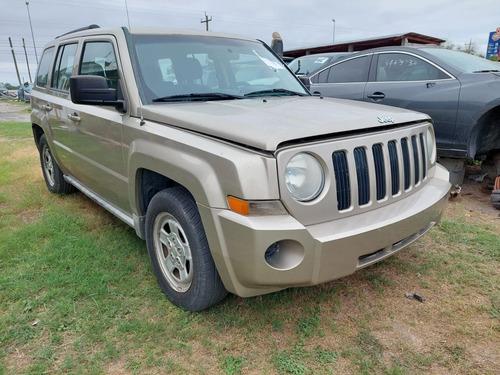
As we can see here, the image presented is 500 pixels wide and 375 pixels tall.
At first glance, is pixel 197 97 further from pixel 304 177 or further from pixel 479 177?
pixel 479 177

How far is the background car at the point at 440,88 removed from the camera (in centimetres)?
431

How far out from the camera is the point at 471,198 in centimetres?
475

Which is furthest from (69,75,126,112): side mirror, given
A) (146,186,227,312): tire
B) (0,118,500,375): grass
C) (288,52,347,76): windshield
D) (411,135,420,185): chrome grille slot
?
(288,52,347,76): windshield

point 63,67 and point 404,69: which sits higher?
point 63,67

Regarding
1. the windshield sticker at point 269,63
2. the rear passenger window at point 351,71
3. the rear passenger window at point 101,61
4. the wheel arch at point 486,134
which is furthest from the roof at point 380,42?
the rear passenger window at point 101,61

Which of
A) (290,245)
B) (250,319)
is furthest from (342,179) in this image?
(250,319)

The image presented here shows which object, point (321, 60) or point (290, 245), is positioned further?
point (321, 60)

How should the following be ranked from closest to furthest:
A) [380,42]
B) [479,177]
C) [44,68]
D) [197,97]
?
[197,97] < [44,68] < [479,177] < [380,42]

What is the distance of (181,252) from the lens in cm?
249

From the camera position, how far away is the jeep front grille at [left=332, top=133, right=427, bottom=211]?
6.75ft

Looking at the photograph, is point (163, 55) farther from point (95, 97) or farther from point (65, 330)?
point (65, 330)

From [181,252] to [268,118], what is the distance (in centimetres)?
102

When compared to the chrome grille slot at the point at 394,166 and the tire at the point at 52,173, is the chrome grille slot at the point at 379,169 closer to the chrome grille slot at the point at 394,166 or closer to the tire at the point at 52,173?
the chrome grille slot at the point at 394,166

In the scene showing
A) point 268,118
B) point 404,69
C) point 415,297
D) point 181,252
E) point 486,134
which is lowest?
point 415,297
